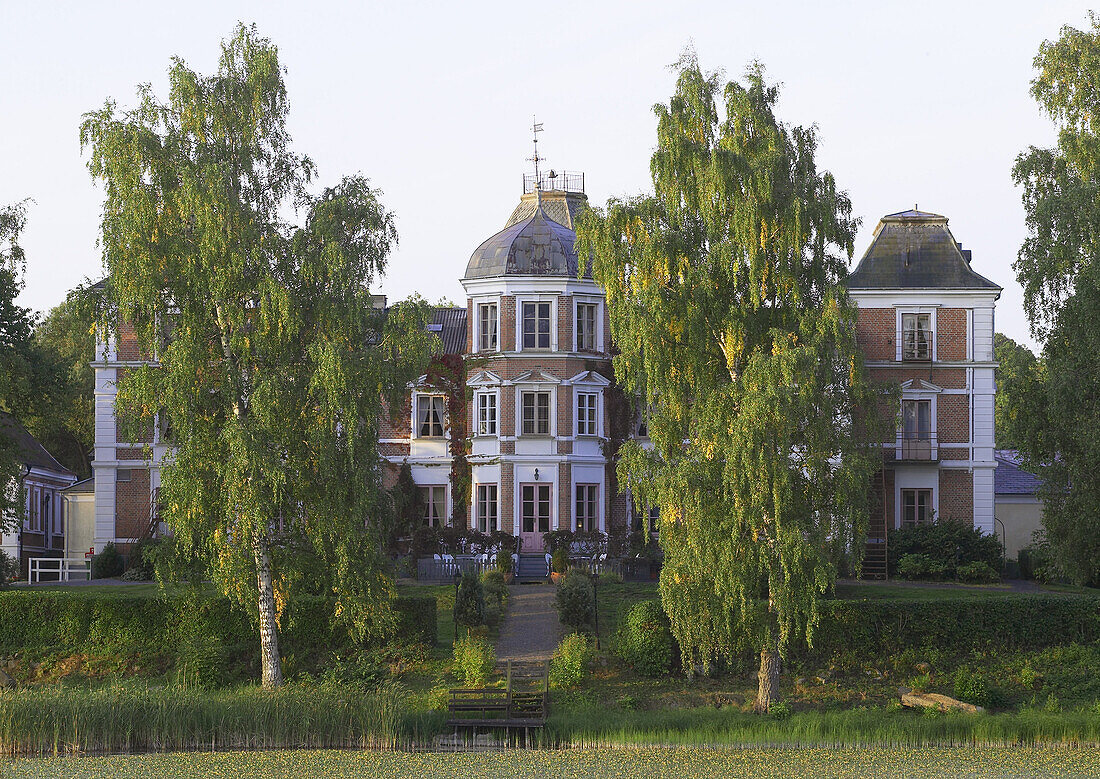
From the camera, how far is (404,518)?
40.7 meters

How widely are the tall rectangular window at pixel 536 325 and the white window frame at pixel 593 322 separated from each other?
814mm

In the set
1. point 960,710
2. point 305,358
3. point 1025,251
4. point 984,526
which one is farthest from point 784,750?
point 984,526

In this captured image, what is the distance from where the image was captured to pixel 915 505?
132ft

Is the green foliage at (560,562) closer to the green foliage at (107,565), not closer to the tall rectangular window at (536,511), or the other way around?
the tall rectangular window at (536,511)

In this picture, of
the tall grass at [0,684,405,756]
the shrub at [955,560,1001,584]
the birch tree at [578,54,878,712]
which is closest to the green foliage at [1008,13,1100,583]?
the shrub at [955,560,1001,584]

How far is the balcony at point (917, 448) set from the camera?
40.0m

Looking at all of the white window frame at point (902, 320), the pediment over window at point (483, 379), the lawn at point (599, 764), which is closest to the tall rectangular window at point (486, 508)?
the pediment over window at point (483, 379)

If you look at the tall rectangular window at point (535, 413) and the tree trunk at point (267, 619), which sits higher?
the tall rectangular window at point (535, 413)

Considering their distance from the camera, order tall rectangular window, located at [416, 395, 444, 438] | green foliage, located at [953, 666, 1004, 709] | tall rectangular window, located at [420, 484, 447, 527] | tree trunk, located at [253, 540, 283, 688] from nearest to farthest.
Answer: green foliage, located at [953, 666, 1004, 709] → tree trunk, located at [253, 540, 283, 688] → tall rectangular window, located at [420, 484, 447, 527] → tall rectangular window, located at [416, 395, 444, 438]

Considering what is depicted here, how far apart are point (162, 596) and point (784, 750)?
1320 centimetres

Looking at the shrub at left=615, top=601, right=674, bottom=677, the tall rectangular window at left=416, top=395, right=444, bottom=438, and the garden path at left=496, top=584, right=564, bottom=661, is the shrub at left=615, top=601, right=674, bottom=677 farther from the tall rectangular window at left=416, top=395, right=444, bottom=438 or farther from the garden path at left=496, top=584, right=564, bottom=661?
the tall rectangular window at left=416, top=395, right=444, bottom=438

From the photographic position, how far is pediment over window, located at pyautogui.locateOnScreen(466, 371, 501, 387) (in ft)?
132

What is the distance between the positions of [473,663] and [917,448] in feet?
62.2

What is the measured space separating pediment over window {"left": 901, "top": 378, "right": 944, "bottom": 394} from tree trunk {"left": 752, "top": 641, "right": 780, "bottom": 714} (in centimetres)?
1732
